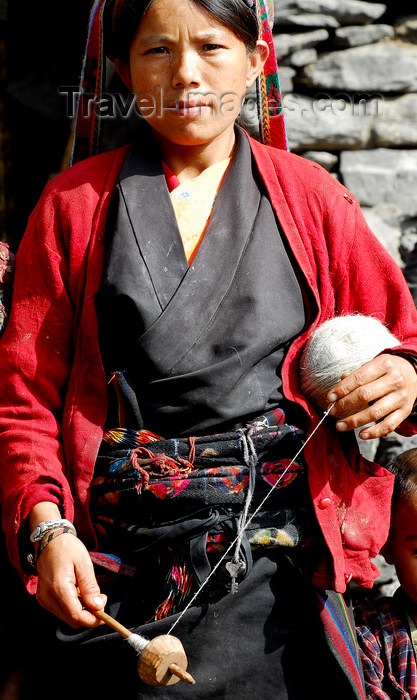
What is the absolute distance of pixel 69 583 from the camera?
5.09 ft

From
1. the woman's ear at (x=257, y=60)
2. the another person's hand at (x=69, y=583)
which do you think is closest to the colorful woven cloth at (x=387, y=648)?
the another person's hand at (x=69, y=583)

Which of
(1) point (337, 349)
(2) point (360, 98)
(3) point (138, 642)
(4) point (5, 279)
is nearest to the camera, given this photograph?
(3) point (138, 642)

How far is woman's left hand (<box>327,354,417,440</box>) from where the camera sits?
1624 millimetres

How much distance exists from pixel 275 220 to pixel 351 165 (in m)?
0.93

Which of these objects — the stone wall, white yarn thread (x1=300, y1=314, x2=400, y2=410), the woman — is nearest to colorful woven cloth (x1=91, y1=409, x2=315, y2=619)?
the woman

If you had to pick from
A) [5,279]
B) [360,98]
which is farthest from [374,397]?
[360,98]

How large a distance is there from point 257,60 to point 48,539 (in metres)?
1.30

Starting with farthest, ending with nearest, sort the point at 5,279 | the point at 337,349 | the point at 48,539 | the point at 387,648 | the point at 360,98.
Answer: the point at 360,98
the point at 387,648
the point at 5,279
the point at 337,349
the point at 48,539

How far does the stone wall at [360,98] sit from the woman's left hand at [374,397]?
3.70 feet

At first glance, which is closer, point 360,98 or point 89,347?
point 89,347

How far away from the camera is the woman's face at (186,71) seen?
1.74 metres

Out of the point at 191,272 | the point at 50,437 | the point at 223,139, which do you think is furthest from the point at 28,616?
the point at 223,139

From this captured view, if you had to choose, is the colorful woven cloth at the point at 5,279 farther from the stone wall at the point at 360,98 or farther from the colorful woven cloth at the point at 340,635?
the stone wall at the point at 360,98

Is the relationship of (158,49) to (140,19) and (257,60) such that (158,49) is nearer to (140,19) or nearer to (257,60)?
(140,19)
